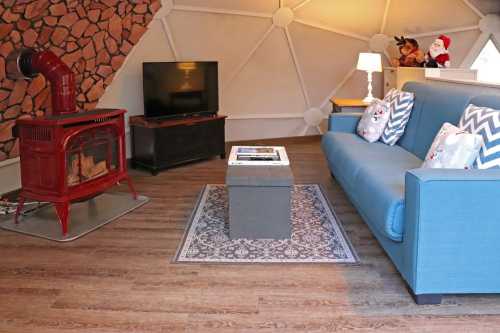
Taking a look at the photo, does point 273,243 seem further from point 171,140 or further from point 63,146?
point 171,140

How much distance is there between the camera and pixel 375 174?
9.68 ft

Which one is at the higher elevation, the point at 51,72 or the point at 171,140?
the point at 51,72

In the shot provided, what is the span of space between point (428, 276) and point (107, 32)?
373cm

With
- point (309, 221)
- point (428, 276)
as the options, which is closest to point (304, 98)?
point (309, 221)

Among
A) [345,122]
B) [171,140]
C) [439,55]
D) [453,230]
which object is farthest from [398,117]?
[171,140]

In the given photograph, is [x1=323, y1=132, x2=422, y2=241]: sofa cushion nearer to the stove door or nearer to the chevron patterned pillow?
the chevron patterned pillow

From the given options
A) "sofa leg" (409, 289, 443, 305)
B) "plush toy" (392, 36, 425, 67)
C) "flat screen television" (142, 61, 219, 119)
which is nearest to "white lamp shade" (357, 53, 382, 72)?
"plush toy" (392, 36, 425, 67)

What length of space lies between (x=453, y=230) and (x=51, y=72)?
284 cm

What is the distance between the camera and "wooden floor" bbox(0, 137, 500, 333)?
6.97ft

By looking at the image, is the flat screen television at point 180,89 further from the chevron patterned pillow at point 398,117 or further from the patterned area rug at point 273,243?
the chevron patterned pillow at point 398,117

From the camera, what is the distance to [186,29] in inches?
219

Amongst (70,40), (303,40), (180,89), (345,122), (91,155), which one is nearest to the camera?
(91,155)

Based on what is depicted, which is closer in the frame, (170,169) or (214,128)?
(170,169)

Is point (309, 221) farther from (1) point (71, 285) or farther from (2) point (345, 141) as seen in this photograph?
(1) point (71, 285)
